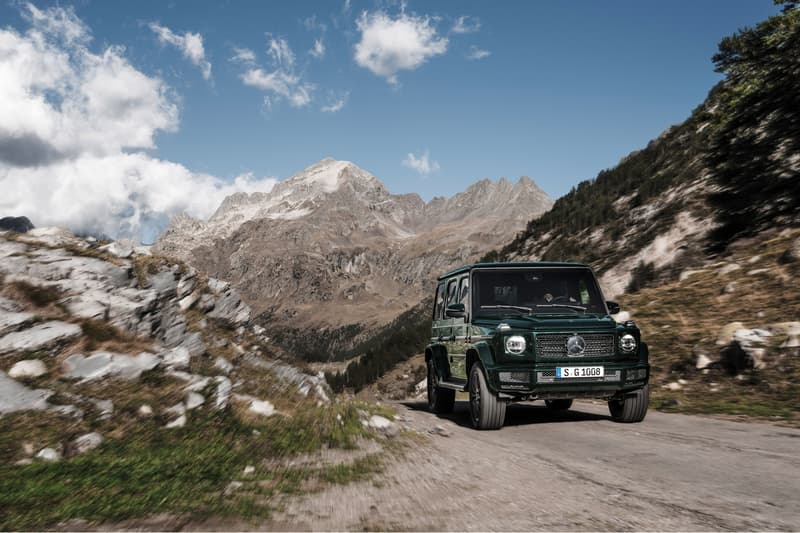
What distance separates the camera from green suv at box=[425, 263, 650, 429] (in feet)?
25.1

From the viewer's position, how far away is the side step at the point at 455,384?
8.98 m

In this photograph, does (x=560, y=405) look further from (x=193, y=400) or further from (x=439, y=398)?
(x=193, y=400)

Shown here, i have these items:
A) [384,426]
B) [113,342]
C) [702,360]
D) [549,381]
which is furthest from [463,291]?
[702,360]

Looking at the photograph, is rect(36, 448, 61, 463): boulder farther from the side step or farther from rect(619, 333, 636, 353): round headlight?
rect(619, 333, 636, 353): round headlight

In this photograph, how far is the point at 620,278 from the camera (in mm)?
33125

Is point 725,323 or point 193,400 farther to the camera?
point 725,323

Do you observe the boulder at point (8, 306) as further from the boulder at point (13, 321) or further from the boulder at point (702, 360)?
the boulder at point (702, 360)

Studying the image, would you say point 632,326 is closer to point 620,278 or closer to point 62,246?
point 62,246

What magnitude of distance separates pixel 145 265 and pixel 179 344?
6.44 feet

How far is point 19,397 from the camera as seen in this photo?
16.0ft

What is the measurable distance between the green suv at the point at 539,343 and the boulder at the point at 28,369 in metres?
5.40

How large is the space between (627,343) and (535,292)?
5.87 feet

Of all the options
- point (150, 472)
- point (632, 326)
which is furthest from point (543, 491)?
point (632, 326)

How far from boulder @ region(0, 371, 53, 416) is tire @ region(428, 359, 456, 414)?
7154mm
